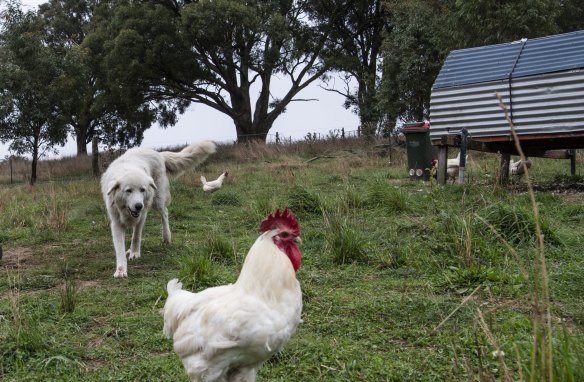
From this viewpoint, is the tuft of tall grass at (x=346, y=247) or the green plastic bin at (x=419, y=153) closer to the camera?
the tuft of tall grass at (x=346, y=247)

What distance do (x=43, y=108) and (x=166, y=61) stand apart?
783 cm

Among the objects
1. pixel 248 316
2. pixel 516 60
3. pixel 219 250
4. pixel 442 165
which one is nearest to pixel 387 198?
pixel 442 165

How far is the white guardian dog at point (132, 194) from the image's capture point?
6681 millimetres

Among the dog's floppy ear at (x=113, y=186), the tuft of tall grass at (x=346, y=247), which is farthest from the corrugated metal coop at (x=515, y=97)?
the dog's floppy ear at (x=113, y=186)

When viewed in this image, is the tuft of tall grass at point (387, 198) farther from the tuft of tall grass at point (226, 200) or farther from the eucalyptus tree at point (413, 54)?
the eucalyptus tree at point (413, 54)

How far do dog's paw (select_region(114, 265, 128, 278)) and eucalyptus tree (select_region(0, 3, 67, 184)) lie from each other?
18.6 metres

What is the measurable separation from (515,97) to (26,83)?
760 inches

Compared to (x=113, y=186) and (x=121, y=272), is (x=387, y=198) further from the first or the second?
(x=121, y=272)

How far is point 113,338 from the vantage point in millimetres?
4238

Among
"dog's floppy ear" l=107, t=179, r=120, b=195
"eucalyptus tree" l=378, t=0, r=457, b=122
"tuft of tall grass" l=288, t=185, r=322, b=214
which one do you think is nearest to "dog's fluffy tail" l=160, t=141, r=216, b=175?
"tuft of tall grass" l=288, t=185, r=322, b=214

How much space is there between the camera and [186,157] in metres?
9.43

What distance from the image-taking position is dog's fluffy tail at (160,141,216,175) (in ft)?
30.6

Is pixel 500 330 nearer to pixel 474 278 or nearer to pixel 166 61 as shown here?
pixel 474 278

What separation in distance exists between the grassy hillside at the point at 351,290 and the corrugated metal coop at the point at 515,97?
1.31 m
